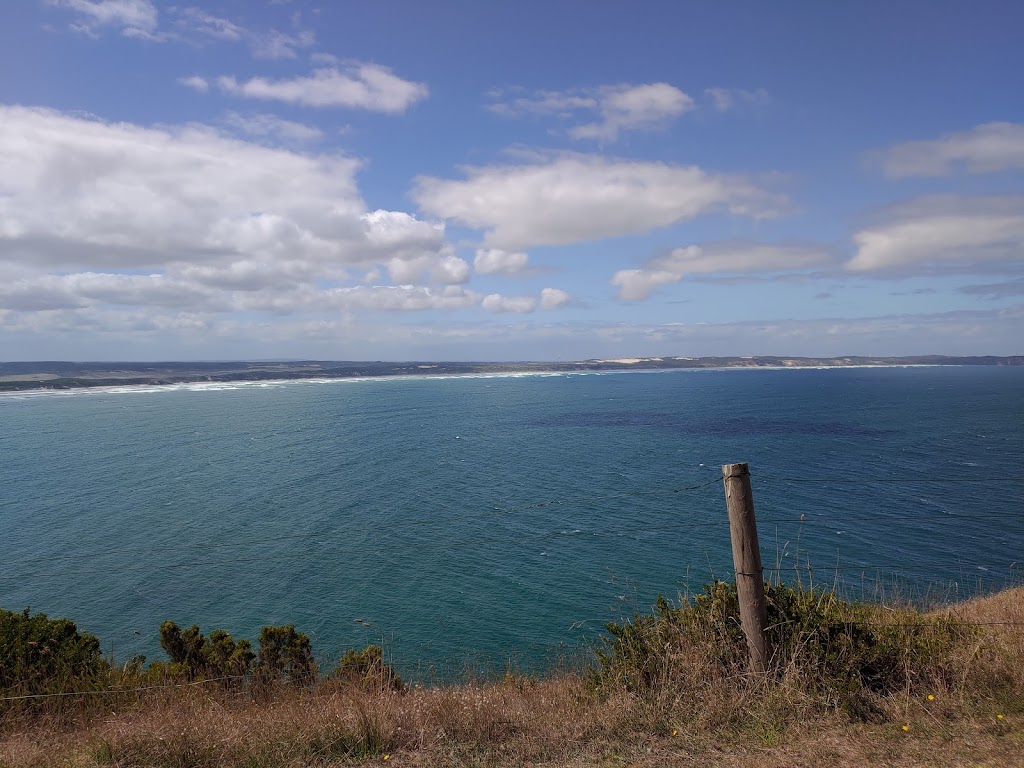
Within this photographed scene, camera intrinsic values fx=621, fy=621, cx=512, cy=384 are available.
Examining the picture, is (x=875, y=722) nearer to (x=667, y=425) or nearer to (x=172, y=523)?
(x=172, y=523)

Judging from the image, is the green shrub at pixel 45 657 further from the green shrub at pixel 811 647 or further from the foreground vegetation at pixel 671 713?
the green shrub at pixel 811 647

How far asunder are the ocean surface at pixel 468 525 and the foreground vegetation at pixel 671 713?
1.10 meters

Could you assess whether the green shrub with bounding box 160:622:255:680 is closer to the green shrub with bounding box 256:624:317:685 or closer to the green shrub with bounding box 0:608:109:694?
the green shrub with bounding box 256:624:317:685

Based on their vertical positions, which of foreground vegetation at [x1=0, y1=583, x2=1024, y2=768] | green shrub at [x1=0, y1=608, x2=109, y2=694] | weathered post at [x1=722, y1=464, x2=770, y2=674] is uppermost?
weathered post at [x1=722, y1=464, x2=770, y2=674]

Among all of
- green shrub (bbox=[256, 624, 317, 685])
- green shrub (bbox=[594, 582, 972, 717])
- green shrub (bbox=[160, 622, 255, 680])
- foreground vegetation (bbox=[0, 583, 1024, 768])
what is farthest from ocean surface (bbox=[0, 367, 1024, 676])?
green shrub (bbox=[160, 622, 255, 680])

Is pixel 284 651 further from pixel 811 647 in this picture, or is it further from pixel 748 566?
pixel 811 647

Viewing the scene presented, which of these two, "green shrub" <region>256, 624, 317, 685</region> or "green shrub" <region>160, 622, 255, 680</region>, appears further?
"green shrub" <region>256, 624, 317, 685</region>

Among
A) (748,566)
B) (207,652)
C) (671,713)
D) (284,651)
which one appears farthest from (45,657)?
(748,566)

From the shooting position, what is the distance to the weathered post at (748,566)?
605cm

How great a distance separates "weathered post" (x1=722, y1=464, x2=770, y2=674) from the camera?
19.9 feet

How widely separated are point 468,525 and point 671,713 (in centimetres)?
3132

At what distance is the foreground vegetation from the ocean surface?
3.62ft

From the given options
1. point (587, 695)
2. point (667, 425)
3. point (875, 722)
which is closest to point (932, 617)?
point (875, 722)

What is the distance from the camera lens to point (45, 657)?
1021 centimetres
